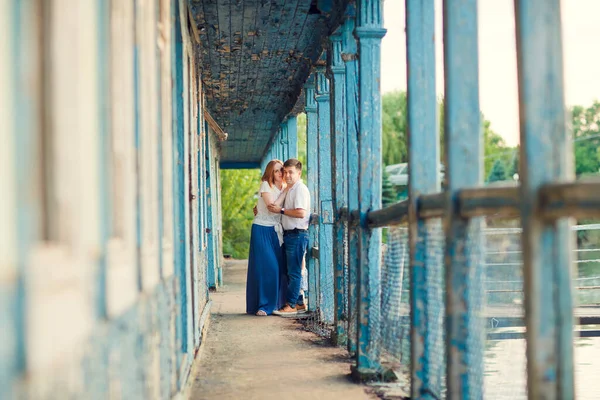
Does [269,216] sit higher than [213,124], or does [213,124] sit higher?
[213,124]

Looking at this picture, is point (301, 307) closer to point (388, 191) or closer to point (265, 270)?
point (265, 270)

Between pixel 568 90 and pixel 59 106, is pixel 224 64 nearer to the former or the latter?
pixel 568 90

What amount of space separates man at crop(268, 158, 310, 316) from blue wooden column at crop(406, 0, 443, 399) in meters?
4.18

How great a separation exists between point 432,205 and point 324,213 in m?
3.87

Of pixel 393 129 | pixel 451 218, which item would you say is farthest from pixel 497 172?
pixel 451 218

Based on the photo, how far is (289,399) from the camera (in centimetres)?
444

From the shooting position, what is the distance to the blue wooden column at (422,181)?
3764mm

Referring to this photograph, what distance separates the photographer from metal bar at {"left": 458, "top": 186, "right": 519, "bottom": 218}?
101 inches

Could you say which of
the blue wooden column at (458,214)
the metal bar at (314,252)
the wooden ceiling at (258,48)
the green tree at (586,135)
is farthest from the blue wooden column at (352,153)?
the green tree at (586,135)

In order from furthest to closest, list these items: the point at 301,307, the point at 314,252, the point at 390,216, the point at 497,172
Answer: the point at 497,172, the point at 301,307, the point at 314,252, the point at 390,216

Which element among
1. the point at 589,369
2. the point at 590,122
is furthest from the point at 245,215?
the point at 590,122

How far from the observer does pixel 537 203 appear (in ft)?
7.61

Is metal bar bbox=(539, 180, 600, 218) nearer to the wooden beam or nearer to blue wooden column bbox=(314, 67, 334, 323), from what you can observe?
blue wooden column bbox=(314, 67, 334, 323)

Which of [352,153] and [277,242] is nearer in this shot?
[352,153]
